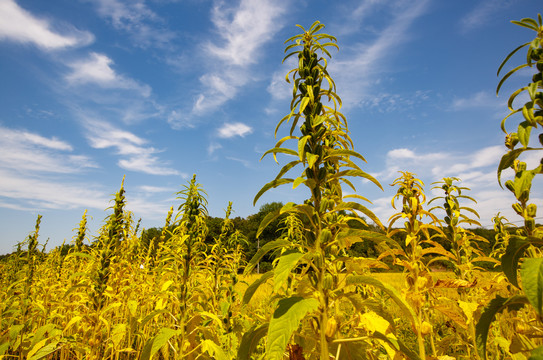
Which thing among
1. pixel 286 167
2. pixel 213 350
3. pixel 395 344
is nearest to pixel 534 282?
pixel 395 344

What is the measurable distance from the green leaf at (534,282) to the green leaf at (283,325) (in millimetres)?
651

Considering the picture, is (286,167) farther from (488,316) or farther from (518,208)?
(518,208)

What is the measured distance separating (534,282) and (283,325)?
80 cm

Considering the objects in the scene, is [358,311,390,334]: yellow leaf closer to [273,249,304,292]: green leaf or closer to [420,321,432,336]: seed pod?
[273,249,304,292]: green leaf

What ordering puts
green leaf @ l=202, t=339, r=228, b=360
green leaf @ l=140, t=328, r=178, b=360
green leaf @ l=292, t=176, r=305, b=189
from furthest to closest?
green leaf @ l=202, t=339, r=228, b=360
green leaf @ l=140, t=328, r=178, b=360
green leaf @ l=292, t=176, r=305, b=189

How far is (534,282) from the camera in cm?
80

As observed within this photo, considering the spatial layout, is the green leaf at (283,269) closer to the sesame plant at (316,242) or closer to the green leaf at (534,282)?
the sesame plant at (316,242)

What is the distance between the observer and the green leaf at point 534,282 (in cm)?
78

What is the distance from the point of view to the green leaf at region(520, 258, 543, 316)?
78cm

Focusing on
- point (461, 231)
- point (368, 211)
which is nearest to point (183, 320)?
point (368, 211)

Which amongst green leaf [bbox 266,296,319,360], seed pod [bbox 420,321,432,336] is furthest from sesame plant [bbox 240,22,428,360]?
seed pod [bbox 420,321,432,336]

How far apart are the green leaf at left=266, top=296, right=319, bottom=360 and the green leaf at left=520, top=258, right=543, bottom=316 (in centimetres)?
65

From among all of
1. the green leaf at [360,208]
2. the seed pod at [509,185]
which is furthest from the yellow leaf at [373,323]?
the seed pod at [509,185]

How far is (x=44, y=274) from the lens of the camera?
4.89 m
